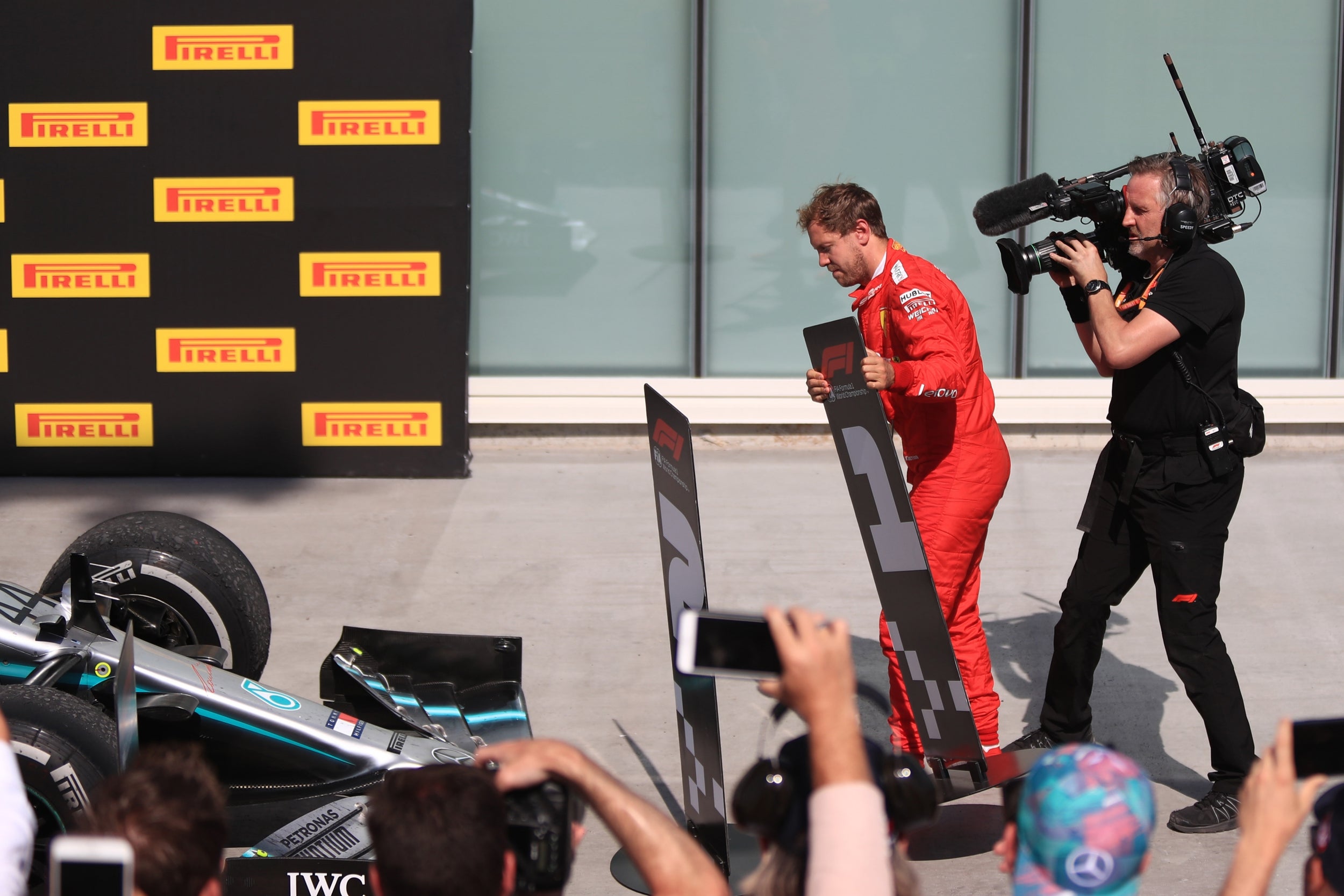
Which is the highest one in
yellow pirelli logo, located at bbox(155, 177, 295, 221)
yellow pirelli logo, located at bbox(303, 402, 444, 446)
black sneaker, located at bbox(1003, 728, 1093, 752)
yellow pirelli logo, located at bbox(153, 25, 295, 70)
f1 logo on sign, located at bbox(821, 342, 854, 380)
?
yellow pirelli logo, located at bbox(153, 25, 295, 70)

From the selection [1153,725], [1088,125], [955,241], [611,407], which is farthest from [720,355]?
[1153,725]

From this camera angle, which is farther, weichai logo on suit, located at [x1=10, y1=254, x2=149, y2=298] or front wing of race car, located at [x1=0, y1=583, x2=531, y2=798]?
weichai logo on suit, located at [x1=10, y1=254, x2=149, y2=298]

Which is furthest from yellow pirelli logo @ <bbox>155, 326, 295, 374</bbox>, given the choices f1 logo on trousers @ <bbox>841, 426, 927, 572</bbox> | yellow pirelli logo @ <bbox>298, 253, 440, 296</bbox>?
f1 logo on trousers @ <bbox>841, 426, 927, 572</bbox>

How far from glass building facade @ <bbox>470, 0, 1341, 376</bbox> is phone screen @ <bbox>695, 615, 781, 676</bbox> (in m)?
7.09

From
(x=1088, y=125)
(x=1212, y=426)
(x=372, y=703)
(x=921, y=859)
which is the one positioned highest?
(x=1088, y=125)

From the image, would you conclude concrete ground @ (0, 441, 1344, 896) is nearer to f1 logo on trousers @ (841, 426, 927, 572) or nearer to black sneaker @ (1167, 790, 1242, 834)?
black sneaker @ (1167, 790, 1242, 834)

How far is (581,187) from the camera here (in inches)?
345

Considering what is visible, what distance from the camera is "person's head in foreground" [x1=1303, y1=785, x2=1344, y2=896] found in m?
1.62

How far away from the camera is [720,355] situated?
8.91 m

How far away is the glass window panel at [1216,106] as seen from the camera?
865 cm

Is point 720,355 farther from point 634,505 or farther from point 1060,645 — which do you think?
→ point 1060,645

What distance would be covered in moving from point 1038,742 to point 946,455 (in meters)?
0.98

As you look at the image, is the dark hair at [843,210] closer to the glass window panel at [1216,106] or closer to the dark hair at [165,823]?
the dark hair at [165,823]

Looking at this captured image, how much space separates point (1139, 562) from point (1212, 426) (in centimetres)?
49
